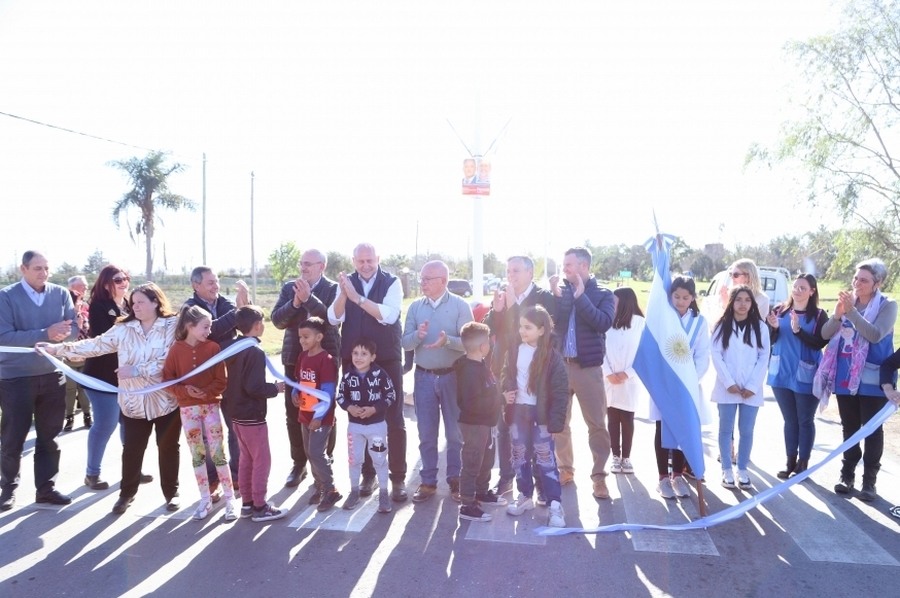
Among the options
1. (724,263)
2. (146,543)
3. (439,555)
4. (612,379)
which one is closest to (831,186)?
(612,379)

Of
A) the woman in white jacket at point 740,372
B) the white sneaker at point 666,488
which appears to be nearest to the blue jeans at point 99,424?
the white sneaker at point 666,488

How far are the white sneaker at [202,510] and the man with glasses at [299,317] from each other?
83 centimetres

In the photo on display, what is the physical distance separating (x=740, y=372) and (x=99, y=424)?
600 cm

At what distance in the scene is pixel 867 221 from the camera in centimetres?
1734

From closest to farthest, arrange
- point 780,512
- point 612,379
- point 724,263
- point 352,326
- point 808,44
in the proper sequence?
point 780,512, point 352,326, point 612,379, point 808,44, point 724,263

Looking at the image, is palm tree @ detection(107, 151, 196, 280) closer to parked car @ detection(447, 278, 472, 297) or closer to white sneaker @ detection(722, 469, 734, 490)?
parked car @ detection(447, 278, 472, 297)

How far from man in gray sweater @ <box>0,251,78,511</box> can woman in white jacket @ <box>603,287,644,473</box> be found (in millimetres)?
5080

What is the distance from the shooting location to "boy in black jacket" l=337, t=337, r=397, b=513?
4.97 metres

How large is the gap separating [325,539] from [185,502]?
1.58 meters

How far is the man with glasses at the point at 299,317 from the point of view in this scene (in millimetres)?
5375

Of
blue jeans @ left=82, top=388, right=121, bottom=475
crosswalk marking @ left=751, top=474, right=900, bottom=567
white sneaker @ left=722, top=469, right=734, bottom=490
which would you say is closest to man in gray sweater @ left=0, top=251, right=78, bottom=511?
blue jeans @ left=82, top=388, right=121, bottom=475

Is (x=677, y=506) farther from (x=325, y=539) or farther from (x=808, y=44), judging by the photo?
(x=808, y=44)

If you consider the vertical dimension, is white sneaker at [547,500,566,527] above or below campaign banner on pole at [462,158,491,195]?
below

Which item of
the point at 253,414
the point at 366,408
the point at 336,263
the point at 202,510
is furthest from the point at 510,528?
the point at 336,263
